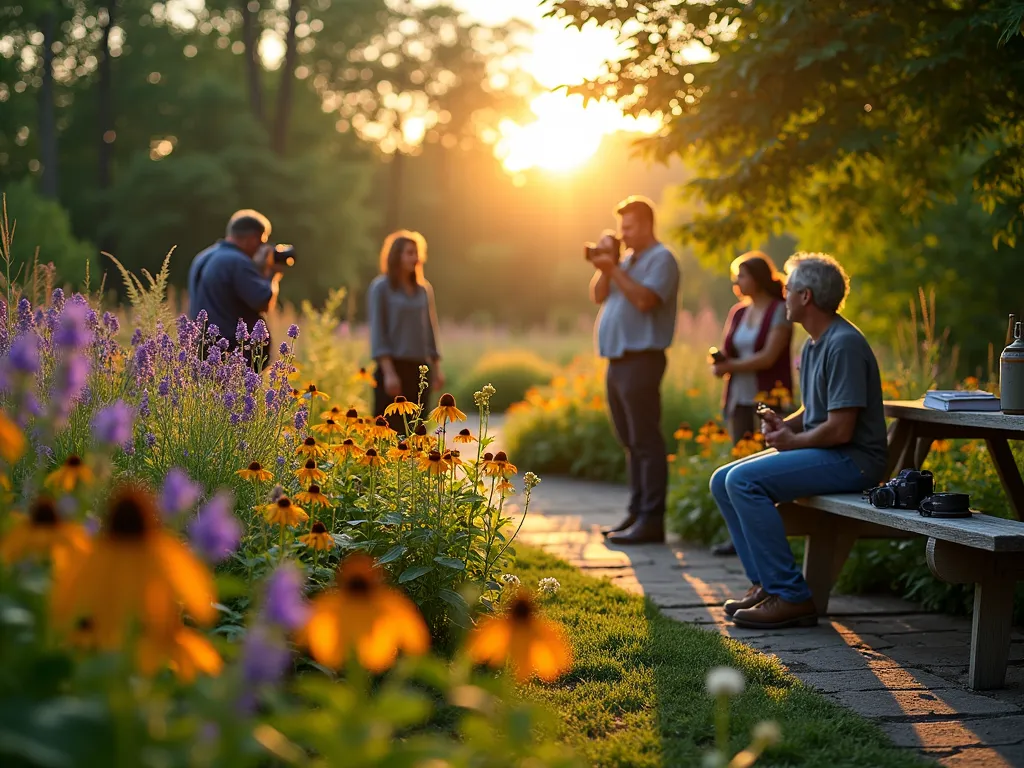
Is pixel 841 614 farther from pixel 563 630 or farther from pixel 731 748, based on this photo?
pixel 731 748

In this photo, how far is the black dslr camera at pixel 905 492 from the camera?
3.93 m

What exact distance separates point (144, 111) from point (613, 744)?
93.8 ft

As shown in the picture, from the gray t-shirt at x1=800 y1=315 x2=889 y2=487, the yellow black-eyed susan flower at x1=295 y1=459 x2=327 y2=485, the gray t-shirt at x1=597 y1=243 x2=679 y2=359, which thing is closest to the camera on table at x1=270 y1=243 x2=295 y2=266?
the gray t-shirt at x1=597 y1=243 x2=679 y2=359

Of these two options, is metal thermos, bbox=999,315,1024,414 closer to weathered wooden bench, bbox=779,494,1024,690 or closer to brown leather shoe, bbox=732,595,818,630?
weathered wooden bench, bbox=779,494,1024,690

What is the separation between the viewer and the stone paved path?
9.84ft

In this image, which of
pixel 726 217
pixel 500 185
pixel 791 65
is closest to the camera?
pixel 791 65

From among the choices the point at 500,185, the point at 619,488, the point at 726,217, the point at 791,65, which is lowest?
the point at 619,488

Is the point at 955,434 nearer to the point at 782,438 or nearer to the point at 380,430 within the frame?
the point at 782,438

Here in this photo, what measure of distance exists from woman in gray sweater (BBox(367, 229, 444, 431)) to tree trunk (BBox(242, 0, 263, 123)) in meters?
21.5

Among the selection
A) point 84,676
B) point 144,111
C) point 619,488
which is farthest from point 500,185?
point 84,676

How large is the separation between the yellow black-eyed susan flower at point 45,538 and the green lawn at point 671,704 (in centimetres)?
155

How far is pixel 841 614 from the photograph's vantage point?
14.9 ft

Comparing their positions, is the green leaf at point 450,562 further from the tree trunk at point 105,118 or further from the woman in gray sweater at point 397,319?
the tree trunk at point 105,118

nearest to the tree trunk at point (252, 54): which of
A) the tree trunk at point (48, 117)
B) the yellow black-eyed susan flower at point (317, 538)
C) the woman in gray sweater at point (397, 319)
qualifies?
the tree trunk at point (48, 117)
